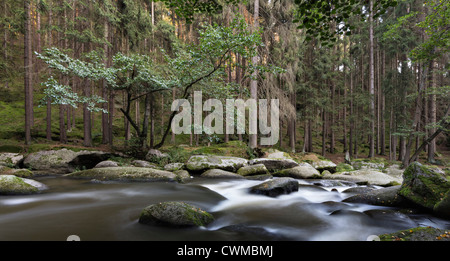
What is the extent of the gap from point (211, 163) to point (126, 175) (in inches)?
154

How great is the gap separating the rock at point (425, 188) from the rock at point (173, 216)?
4654 mm

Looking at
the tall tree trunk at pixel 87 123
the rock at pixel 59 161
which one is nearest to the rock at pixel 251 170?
the rock at pixel 59 161

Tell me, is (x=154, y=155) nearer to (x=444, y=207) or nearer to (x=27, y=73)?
(x=27, y=73)

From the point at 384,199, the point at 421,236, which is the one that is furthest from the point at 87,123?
the point at 421,236

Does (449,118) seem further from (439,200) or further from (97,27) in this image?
(97,27)

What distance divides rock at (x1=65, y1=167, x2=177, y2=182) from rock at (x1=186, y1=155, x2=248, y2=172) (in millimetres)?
1743

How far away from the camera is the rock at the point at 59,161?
9.44 metres

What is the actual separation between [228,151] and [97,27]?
11.3 m

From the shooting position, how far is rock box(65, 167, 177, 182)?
7.97 m

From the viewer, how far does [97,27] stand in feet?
43.2

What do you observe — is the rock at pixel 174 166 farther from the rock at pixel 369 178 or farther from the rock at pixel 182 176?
the rock at pixel 369 178

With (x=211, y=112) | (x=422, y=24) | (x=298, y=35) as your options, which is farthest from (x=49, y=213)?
(x=298, y=35)

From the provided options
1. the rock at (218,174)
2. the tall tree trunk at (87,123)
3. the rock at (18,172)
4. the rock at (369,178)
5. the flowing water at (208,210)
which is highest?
the tall tree trunk at (87,123)

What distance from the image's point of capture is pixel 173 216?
3.61 m
